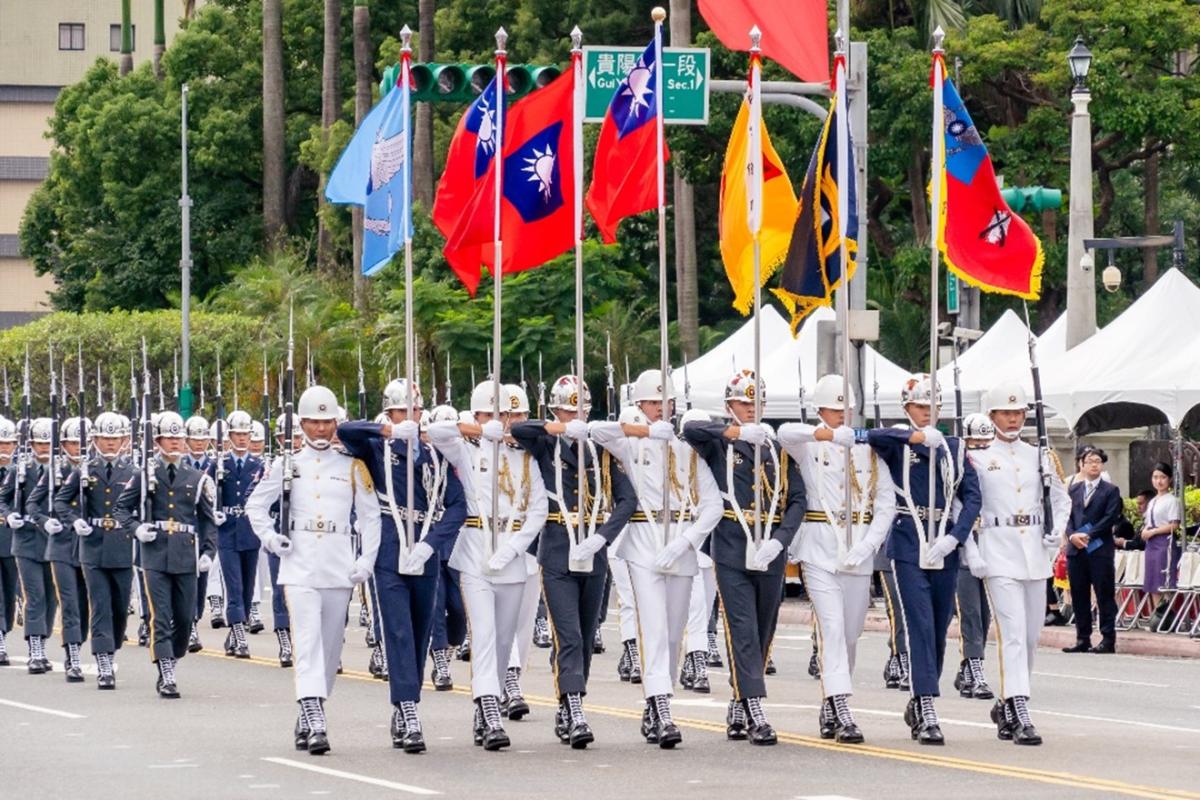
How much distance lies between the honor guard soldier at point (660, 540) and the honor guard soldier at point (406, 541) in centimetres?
98

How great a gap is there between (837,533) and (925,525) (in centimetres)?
52

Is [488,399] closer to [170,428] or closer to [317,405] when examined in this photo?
[317,405]

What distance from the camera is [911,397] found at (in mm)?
17500

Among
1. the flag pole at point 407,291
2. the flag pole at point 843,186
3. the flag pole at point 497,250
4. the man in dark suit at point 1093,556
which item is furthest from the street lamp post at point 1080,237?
the flag pole at point 407,291

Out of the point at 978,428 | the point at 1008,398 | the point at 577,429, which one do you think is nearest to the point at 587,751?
the point at 577,429

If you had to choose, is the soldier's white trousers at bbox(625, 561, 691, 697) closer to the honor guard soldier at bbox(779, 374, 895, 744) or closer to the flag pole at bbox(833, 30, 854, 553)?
the honor guard soldier at bbox(779, 374, 895, 744)

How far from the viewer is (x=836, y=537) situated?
1533 centimetres

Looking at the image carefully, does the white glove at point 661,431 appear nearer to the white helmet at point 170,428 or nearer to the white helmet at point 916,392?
the white helmet at point 916,392

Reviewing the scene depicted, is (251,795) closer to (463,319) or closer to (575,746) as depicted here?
(575,746)

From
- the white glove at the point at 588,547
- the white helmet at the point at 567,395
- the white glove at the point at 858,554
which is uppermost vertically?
the white helmet at the point at 567,395

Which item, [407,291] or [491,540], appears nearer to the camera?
[491,540]

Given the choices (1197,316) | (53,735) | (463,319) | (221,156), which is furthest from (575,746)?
(221,156)

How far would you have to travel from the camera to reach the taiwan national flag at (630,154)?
17188 mm

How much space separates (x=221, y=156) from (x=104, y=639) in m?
50.2
